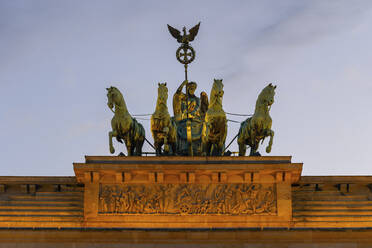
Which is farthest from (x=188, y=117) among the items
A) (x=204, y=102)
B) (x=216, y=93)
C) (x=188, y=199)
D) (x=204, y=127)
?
(x=188, y=199)

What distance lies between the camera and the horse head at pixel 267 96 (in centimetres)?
2934

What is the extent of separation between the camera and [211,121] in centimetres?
2889

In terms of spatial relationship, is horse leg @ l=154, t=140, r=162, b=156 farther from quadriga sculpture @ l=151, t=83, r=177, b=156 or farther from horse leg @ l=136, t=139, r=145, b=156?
horse leg @ l=136, t=139, r=145, b=156

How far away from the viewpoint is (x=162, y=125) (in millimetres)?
29250

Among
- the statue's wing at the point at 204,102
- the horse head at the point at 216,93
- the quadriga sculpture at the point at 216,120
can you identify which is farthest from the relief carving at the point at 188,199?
the statue's wing at the point at 204,102

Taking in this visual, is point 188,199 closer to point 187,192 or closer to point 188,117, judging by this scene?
point 187,192

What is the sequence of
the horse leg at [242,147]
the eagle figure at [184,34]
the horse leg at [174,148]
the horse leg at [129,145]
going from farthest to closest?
the eagle figure at [184,34], the horse leg at [242,147], the horse leg at [174,148], the horse leg at [129,145]

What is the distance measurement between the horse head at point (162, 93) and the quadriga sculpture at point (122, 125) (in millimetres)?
979

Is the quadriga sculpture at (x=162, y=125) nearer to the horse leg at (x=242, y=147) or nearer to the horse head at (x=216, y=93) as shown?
the horse head at (x=216, y=93)

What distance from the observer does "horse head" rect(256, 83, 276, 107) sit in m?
29.3

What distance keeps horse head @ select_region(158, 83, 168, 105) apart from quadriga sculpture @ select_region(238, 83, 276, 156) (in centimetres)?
242

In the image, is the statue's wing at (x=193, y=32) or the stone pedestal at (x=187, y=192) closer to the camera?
the stone pedestal at (x=187, y=192)

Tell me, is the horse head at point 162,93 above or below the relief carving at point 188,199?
above

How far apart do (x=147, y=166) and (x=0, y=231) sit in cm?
425
